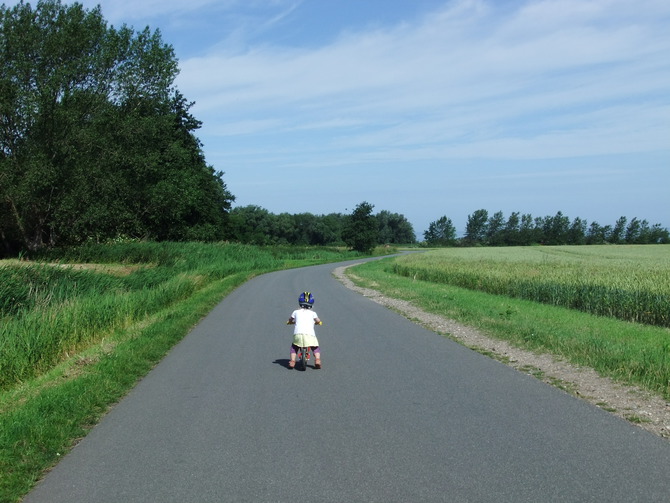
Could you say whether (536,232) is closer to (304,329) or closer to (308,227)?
(308,227)

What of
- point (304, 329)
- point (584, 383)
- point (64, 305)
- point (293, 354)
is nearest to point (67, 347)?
point (64, 305)

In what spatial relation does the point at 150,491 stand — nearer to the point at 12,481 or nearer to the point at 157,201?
the point at 12,481

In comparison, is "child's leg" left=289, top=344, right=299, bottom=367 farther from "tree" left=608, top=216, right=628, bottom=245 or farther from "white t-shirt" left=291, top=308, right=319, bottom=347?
"tree" left=608, top=216, right=628, bottom=245

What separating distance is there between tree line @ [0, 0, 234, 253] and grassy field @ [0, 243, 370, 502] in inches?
637

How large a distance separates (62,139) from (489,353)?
115 feet

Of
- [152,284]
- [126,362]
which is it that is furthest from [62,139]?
[126,362]

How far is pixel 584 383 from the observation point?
8.24 meters

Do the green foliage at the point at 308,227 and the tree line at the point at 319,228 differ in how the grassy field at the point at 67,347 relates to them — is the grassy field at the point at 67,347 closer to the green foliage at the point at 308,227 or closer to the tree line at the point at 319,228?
the tree line at the point at 319,228

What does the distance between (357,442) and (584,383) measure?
417 centimetres

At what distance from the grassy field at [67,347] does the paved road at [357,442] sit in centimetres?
28

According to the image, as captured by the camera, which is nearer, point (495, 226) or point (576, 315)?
point (576, 315)

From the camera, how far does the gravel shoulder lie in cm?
660

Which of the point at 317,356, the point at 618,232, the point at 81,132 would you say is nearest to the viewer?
the point at 317,356

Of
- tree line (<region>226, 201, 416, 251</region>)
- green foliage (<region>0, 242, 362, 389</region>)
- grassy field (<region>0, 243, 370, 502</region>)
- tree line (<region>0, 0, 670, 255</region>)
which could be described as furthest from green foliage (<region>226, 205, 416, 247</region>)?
grassy field (<region>0, 243, 370, 502</region>)
